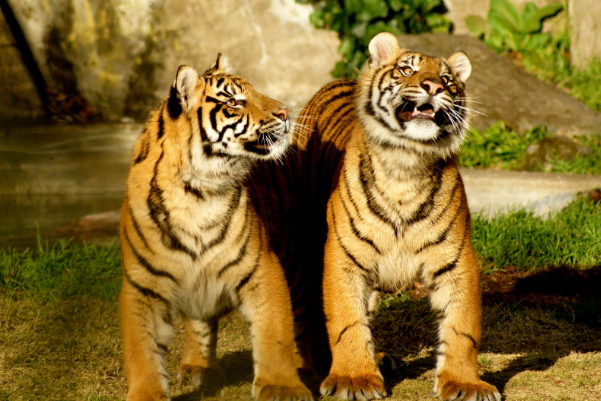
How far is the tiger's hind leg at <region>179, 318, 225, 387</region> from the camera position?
11.8 ft

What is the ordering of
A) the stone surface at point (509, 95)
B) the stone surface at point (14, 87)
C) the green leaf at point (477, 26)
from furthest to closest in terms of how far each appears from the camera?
the green leaf at point (477, 26), the stone surface at point (14, 87), the stone surface at point (509, 95)

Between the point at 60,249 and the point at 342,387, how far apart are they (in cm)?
267

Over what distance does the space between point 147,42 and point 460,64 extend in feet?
16.9

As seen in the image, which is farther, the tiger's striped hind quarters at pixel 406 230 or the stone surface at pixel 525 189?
the stone surface at pixel 525 189

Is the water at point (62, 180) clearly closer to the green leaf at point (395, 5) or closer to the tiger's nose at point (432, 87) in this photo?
the green leaf at point (395, 5)

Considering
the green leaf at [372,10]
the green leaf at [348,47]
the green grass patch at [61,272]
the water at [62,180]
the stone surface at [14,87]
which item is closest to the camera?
the green grass patch at [61,272]

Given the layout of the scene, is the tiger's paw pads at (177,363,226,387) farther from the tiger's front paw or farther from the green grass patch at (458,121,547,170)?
the green grass patch at (458,121,547,170)

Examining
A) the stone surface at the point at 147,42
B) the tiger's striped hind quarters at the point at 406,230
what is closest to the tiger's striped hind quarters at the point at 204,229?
the tiger's striped hind quarters at the point at 406,230

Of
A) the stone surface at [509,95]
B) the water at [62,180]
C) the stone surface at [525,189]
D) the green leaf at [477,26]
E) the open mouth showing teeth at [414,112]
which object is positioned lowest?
the water at [62,180]

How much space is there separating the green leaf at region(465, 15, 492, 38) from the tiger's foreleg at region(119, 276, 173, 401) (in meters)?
5.59

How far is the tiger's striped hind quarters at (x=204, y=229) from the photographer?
296 cm

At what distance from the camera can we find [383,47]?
3.48 metres

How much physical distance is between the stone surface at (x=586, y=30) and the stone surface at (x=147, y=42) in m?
2.41

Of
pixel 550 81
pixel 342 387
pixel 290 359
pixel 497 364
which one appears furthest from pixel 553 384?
pixel 550 81
